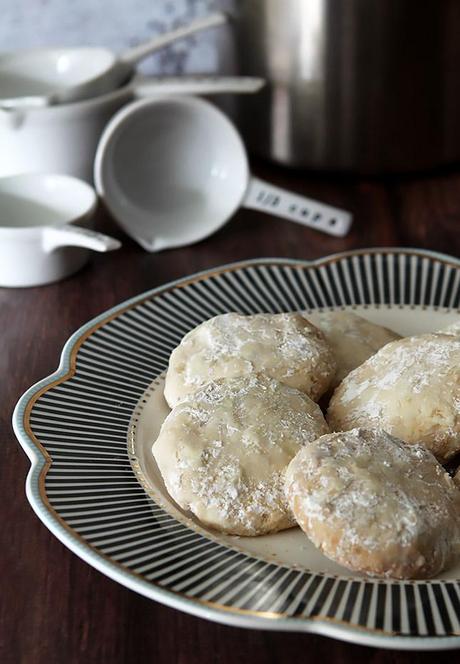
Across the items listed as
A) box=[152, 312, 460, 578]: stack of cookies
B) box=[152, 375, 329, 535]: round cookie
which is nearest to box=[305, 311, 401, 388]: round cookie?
box=[152, 312, 460, 578]: stack of cookies

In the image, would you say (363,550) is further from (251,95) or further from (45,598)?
(251,95)

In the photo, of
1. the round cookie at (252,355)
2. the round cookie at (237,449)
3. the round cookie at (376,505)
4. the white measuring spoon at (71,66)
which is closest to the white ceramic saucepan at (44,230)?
the white measuring spoon at (71,66)

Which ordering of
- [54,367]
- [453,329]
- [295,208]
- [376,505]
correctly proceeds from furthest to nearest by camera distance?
1. [295,208]
2. [54,367]
3. [453,329]
4. [376,505]

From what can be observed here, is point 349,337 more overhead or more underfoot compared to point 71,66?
more underfoot

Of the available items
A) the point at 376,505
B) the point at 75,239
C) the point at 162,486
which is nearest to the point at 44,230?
the point at 75,239

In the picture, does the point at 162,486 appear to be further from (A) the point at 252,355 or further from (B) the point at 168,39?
(B) the point at 168,39

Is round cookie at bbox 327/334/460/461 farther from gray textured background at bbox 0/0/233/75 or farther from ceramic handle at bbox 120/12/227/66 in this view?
gray textured background at bbox 0/0/233/75

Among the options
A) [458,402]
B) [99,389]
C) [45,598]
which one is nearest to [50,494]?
[45,598]

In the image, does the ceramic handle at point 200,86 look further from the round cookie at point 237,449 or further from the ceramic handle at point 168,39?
the round cookie at point 237,449
